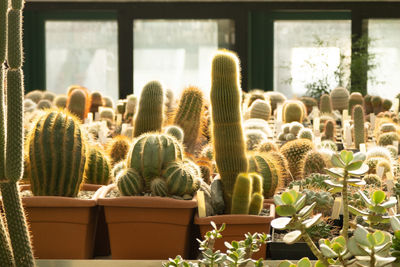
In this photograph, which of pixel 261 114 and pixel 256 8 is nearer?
pixel 261 114

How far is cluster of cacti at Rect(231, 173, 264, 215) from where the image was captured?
1781 millimetres

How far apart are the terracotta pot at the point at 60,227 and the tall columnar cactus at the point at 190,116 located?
0.96 meters

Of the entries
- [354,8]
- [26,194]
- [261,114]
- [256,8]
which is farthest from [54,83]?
[26,194]

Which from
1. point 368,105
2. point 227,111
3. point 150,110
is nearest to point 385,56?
point 368,105

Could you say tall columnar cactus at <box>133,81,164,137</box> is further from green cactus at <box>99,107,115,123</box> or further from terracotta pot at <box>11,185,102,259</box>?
green cactus at <box>99,107,115,123</box>

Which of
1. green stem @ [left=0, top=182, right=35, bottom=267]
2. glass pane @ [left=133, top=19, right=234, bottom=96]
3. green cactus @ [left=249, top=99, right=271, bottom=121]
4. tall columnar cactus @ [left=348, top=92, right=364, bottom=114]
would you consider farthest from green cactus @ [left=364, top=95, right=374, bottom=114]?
green stem @ [left=0, top=182, right=35, bottom=267]

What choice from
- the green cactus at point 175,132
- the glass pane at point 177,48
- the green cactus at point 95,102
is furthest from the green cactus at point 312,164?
the glass pane at point 177,48

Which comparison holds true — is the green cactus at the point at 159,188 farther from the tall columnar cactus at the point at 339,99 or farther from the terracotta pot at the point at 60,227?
the tall columnar cactus at the point at 339,99

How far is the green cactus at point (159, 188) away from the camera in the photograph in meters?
1.82

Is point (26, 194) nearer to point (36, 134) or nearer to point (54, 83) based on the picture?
point (36, 134)

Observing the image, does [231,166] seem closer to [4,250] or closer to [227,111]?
[227,111]

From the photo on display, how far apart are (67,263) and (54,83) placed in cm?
800

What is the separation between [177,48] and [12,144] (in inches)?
325

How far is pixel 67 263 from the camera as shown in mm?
1464
